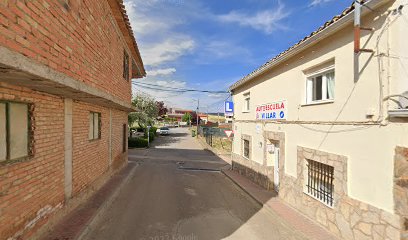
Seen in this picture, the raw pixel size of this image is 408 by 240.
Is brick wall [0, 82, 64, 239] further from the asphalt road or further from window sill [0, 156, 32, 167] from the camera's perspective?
the asphalt road

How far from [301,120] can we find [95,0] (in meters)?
6.72

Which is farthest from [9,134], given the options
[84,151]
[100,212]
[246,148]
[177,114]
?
[177,114]

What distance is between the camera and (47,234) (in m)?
5.23

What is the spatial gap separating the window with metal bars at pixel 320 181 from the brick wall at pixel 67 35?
6.44 m

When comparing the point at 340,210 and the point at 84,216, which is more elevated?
the point at 340,210

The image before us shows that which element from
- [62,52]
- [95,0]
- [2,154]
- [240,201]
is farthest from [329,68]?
[2,154]

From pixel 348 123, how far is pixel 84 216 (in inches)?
260

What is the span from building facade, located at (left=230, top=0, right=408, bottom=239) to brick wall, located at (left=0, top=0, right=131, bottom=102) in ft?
18.6

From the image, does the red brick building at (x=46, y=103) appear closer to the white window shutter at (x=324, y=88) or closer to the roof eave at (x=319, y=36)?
the roof eave at (x=319, y=36)

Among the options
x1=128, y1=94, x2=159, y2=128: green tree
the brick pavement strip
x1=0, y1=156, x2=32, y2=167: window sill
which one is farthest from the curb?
x1=128, y1=94, x2=159, y2=128: green tree

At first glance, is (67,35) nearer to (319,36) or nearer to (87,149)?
(87,149)

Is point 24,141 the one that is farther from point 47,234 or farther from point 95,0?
point 95,0

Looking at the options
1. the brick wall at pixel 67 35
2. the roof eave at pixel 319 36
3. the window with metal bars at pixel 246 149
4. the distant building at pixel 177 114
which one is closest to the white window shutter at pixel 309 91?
the roof eave at pixel 319 36

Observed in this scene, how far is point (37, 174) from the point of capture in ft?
16.1
